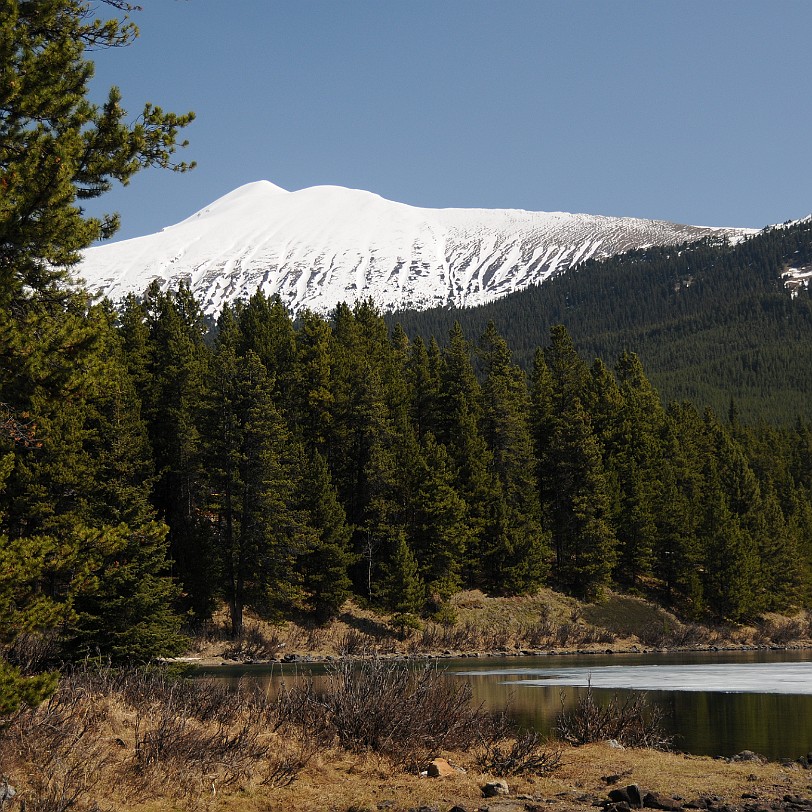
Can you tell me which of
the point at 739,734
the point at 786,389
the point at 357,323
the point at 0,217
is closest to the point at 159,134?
the point at 0,217

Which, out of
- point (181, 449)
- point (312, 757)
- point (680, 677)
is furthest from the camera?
point (181, 449)

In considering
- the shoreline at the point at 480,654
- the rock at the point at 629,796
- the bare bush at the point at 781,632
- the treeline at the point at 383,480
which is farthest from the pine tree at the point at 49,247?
the bare bush at the point at 781,632

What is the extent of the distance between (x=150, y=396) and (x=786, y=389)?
555 feet

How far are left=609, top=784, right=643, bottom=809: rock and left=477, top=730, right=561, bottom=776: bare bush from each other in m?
2.11

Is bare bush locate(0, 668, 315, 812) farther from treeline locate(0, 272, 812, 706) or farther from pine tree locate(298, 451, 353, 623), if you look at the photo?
pine tree locate(298, 451, 353, 623)

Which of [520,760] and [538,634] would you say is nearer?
[520,760]

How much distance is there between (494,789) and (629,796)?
193 centimetres

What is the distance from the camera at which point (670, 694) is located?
28672mm

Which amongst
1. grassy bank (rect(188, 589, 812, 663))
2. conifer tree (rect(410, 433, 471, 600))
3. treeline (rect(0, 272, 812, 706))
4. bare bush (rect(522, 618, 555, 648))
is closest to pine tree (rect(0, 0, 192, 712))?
treeline (rect(0, 272, 812, 706))

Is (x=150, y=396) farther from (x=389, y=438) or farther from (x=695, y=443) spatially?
(x=695, y=443)

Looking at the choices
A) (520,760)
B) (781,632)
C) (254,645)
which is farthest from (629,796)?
(781,632)

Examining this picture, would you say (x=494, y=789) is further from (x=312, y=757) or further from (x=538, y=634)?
(x=538, y=634)

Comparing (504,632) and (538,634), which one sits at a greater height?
(504,632)

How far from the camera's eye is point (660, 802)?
1205cm
